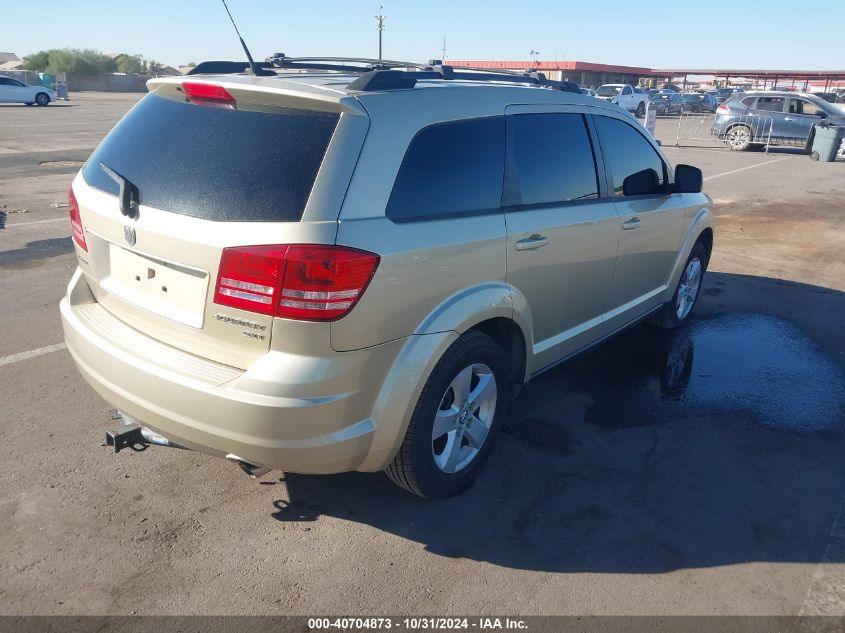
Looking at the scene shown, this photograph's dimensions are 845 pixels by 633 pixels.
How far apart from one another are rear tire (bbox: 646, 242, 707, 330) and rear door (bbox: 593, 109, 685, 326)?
450 mm

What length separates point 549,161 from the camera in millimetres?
3785

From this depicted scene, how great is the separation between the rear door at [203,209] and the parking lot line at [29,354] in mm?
2085

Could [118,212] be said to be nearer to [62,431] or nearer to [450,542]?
[62,431]

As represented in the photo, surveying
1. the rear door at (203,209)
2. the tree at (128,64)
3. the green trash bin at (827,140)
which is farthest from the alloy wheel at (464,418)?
the tree at (128,64)

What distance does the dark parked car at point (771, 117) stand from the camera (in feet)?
71.3

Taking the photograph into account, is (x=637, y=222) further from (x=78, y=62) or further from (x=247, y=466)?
(x=78, y=62)

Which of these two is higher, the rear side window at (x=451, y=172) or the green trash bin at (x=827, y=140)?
the rear side window at (x=451, y=172)

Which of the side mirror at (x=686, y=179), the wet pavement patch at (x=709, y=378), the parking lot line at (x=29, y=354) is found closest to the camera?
the wet pavement patch at (x=709, y=378)

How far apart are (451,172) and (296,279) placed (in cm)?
98

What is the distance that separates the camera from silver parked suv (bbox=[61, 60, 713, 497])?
259 centimetres

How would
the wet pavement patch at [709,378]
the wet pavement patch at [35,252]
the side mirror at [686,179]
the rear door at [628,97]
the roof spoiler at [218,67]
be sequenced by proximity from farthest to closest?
1. the rear door at [628,97]
2. the wet pavement patch at [35,252]
3. the side mirror at [686,179]
4. the wet pavement patch at [709,378]
5. the roof spoiler at [218,67]

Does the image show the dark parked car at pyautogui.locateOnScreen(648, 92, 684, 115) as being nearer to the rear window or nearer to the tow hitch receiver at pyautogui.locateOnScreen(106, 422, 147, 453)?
the rear window

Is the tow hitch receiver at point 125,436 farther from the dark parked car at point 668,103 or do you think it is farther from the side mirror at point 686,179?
the dark parked car at point 668,103

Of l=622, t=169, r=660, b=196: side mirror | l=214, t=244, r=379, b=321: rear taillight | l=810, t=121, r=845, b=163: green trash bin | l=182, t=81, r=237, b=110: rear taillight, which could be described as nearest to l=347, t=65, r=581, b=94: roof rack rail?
l=182, t=81, r=237, b=110: rear taillight
